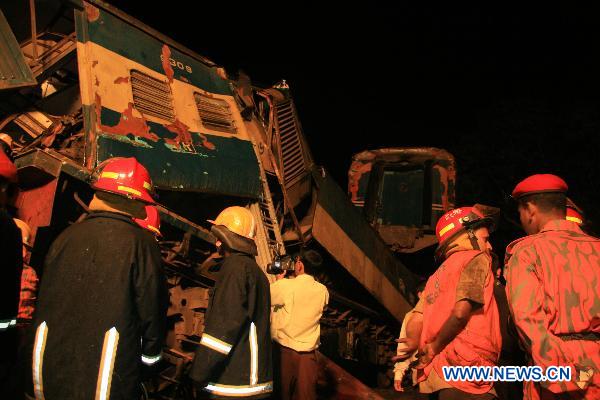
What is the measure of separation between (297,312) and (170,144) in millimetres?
2046

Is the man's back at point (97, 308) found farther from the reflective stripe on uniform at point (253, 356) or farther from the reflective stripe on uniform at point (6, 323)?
the reflective stripe on uniform at point (253, 356)

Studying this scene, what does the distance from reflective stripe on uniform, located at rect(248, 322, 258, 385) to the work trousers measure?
1.80 m

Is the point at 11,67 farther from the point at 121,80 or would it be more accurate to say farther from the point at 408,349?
the point at 408,349

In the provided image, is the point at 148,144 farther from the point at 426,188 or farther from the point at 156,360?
the point at 426,188

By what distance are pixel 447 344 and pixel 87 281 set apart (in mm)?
2041

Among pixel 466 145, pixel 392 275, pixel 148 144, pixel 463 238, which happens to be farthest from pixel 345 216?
pixel 466 145

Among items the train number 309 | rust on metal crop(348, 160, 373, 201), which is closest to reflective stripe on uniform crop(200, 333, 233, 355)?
the train number 309

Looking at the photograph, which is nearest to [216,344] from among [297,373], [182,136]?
[297,373]

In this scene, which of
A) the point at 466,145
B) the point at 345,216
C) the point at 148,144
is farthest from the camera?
the point at 466,145

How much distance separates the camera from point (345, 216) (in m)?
7.53

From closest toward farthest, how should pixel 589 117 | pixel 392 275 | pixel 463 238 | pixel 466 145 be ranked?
pixel 463 238, pixel 392 275, pixel 589 117, pixel 466 145

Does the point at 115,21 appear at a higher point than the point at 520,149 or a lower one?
higher

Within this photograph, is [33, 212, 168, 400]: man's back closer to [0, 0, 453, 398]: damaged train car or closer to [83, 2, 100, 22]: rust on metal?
[0, 0, 453, 398]: damaged train car

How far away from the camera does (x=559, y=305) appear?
260cm
